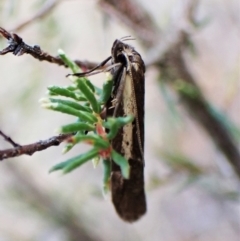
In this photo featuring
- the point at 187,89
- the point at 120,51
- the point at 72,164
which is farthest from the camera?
the point at 187,89

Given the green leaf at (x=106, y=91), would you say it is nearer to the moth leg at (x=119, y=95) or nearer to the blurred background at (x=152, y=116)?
the moth leg at (x=119, y=95)

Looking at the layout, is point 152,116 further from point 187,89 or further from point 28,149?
point 28,149

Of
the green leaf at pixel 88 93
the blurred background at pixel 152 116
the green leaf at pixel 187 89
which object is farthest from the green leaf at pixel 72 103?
the green leaf at pixel 187 89

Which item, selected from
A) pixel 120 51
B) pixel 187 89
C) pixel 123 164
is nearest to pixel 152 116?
pixel 187 89

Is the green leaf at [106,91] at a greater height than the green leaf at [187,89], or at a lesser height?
lesser

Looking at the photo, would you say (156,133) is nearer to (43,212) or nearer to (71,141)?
(43,212)

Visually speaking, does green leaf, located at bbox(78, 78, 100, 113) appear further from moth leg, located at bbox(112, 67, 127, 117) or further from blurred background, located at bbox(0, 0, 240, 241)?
blurred background, located at bbox(0, 0, 240, 241)

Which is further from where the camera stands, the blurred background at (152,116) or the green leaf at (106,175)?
the blurred background at (152,116)

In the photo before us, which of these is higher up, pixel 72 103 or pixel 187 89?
pixel 187 89
